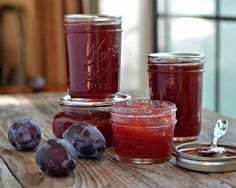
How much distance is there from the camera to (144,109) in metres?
1.07

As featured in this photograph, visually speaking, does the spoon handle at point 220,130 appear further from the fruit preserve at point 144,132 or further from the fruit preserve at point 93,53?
the fruit preserve at point 93,53

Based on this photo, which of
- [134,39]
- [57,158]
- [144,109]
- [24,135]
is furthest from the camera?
[134,39]

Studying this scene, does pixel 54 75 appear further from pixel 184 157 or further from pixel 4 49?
pixel 184 157

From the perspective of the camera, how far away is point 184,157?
1.03 meters

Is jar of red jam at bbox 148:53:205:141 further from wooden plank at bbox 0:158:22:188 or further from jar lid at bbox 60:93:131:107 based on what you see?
wooden plank at bbox 0:158:22:188

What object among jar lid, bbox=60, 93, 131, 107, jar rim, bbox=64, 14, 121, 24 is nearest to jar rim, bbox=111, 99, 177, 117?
jar lid, bbox=60, 93, 131, 107

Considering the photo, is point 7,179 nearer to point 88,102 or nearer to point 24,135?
point 24,135

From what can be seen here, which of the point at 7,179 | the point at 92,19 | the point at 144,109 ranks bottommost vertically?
the point at 7,179

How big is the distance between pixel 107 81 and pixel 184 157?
0.98 feet

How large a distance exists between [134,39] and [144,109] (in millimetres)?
2655

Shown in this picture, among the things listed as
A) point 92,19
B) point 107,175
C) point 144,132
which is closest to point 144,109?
point 144,132

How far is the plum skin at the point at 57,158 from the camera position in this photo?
0.97 m

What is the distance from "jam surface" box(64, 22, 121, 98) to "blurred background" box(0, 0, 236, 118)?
0.69 meters

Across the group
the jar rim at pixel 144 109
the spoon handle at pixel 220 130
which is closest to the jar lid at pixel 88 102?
the jar rim at pixel 144 109
